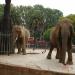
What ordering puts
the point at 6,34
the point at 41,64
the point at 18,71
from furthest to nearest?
1. the point at 6,34
2. the point at 41,64
3. the point at 18,71

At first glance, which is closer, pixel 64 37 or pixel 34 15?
pixel 64 37

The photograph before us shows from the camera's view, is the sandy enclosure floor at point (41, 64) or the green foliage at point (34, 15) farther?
the green foliage at point (34, 15)

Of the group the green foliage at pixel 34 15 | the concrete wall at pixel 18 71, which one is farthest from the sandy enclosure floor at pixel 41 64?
the green foliage at pixel 34 15

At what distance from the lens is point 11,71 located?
10.4m

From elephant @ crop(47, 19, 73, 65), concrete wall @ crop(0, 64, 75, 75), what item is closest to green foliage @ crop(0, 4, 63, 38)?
elephant @ crop(47, 19, 73, 65)

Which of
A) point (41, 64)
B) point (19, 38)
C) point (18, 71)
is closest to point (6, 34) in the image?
point (19, 38)

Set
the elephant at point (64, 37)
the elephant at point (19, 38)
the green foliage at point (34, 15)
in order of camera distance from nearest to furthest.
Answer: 1. the elephant at point (64, 37)
2. the elephant at point (19, 38)
3. the green foliage at point (34, 15)

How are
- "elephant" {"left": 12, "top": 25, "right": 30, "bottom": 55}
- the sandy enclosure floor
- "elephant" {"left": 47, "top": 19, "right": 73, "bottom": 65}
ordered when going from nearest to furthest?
the sandy enclosure floor < "elephant" {"left": 47, "top": 19, "right": 73, "bottom": 65} < "elephant" {"left": 12, "top": 25, "right": 30, "bottom": 55}

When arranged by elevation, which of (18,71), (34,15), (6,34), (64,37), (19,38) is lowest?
(34,15)

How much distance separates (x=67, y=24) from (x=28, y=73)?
2.58m

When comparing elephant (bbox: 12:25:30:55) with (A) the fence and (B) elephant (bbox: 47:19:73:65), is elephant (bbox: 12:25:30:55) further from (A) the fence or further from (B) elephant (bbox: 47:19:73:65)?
(B) elephant (bbox: 47:19:73:65)

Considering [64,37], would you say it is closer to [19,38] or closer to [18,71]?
[18,71]

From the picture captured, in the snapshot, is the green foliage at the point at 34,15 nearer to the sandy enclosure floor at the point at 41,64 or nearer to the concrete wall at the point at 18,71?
the sandy enclosure floor at the point at 41,64

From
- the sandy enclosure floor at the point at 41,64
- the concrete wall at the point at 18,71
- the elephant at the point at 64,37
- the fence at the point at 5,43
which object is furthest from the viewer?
the fence at the point at 5,43
